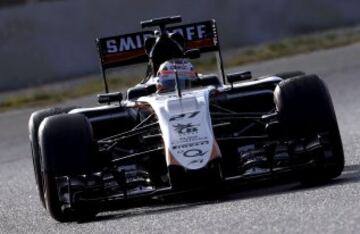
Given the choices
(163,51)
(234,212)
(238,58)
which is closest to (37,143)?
(163,51)

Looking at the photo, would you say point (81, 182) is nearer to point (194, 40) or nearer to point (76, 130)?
point (76, 130)

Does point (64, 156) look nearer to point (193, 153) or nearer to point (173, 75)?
point (193, 153)

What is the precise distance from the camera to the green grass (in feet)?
78.1

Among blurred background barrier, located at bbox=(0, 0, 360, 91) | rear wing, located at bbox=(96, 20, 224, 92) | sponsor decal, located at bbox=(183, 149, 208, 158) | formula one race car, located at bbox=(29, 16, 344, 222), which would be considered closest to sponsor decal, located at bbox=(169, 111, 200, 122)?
formula one race car, located at bbox=(29, 16, 344, 222)

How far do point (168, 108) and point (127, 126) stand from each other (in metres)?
1.18

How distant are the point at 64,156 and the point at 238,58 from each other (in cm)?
1605

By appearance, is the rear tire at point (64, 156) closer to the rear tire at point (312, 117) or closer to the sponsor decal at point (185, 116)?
the sponsor decal at point (185, 116)

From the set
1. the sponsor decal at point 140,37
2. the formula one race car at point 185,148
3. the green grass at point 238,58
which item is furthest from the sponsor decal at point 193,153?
the green grass at point 238,58

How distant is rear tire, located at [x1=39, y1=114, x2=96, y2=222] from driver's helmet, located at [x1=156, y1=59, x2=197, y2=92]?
1.59m

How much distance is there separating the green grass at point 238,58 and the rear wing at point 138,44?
10.3m

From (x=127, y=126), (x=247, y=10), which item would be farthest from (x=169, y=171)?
(x=247, y=10)

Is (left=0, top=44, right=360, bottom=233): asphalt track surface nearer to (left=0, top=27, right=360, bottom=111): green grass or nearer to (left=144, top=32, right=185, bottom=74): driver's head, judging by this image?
(left=144, top=32, right=185, bottom=74): driver's head

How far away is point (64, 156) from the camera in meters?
10.2

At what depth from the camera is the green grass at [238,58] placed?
23.8 m
